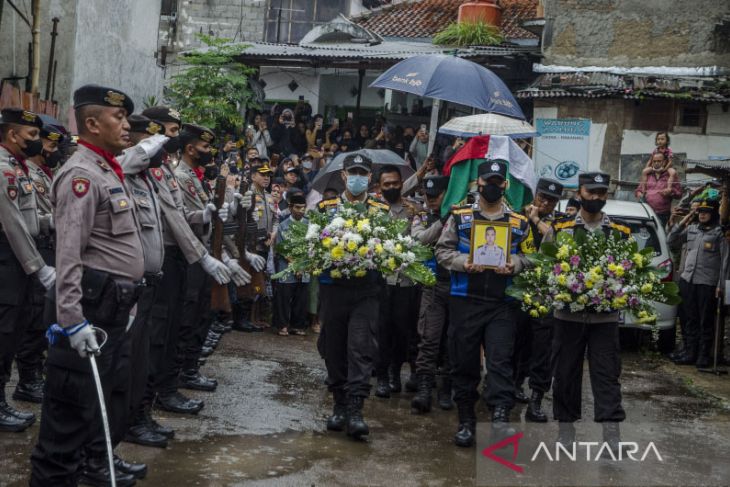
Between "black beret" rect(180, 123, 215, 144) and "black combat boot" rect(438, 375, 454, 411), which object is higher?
"black beret" rect(180, 123, 215, 144)

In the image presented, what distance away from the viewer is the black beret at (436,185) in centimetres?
975

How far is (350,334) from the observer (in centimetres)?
816

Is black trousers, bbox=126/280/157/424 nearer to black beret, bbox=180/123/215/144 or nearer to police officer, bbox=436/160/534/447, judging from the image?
black beret, bbox=180/123/215/144

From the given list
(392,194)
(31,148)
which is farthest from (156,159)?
(392,194)

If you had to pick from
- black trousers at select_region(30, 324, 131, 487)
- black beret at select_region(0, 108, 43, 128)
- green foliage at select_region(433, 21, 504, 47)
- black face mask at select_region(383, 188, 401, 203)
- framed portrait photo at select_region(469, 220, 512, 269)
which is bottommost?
black trousers at select_region(30, 324, 131, 487)

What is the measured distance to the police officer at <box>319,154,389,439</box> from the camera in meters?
8.05

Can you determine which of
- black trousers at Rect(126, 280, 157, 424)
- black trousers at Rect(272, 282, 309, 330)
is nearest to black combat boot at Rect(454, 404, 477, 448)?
black trousers at Rect(126, 280, 157, 424)

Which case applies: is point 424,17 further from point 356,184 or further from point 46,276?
point 46,276

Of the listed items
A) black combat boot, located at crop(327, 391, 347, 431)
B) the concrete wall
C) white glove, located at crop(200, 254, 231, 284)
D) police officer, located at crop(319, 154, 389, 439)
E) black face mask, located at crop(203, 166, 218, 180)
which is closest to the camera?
white glove, located at crop(200, 254, 231, 284)

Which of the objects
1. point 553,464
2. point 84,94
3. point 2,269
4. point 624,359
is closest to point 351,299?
point 553,464

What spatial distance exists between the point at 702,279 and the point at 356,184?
253 inches

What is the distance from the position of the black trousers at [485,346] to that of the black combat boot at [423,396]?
1.10 meters

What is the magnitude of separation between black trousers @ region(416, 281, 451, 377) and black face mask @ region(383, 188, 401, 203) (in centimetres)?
105

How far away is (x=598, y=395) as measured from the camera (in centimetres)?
789
